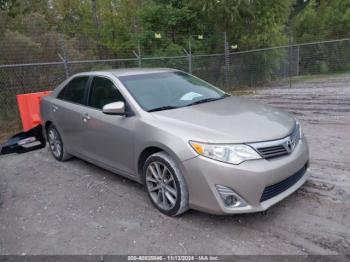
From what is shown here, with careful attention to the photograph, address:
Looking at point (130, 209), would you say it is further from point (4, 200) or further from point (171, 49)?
point (171, 49)

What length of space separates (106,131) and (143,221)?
127cm

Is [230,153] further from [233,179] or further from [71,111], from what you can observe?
[71,111]

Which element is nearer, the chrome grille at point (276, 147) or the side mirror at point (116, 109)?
the chrome grille at point (276, 147)

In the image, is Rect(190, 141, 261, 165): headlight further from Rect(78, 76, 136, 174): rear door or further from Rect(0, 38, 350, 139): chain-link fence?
Rect(0, 38, 350, 139): chain-link fence

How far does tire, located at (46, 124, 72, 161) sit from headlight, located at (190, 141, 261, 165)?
10.3 ft

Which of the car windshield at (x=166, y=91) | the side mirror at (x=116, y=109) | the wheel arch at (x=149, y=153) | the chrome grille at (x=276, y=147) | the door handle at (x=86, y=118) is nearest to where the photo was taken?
the chrome grille at (x=276, y=147)

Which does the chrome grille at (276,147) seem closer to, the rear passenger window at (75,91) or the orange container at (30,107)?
the rear passenger window at (75,91)

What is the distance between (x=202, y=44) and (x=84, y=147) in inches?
465

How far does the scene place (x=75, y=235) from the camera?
11.2ft

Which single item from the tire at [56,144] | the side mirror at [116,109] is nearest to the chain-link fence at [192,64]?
the tire at [56,144]

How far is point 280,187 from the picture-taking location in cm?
330

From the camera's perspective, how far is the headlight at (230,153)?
3.08m

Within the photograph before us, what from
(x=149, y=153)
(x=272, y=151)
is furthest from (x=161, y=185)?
(x=272, y=151)

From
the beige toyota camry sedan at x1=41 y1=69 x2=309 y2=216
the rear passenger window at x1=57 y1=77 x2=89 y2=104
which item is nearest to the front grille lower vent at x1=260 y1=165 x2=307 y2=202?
the beige toyota camry sedan at x1=41 y1=69 x2=309 y2=216
